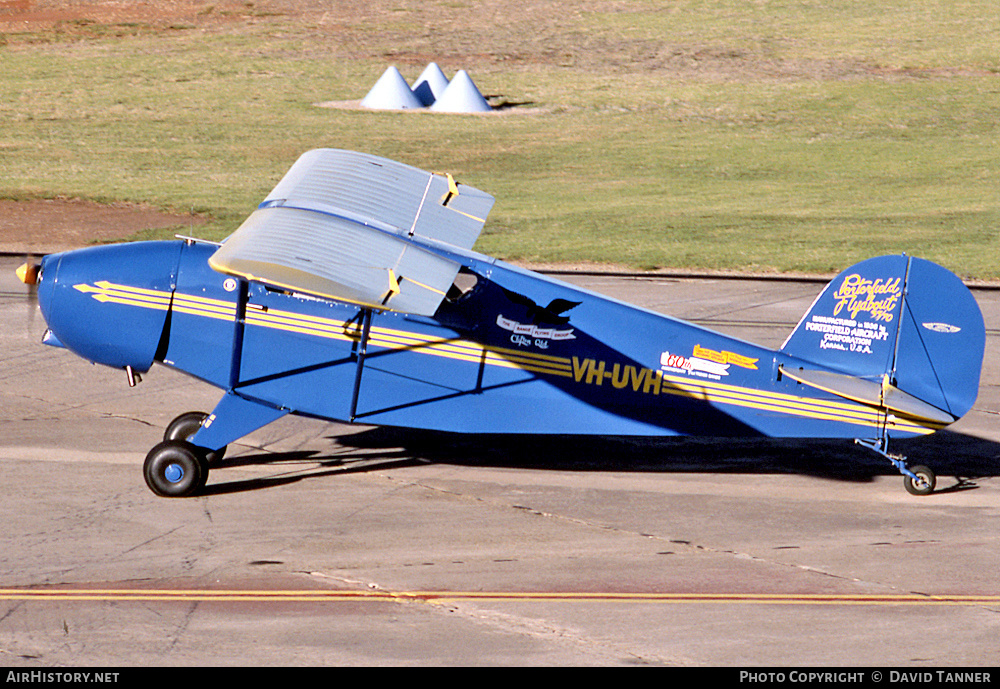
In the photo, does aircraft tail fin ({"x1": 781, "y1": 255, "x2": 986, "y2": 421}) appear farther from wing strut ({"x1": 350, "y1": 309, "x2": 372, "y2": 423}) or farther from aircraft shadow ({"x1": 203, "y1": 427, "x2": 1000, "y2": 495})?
wing strut ({"x1": 350, "y1": 309, "x2": 372, "y2": 423})

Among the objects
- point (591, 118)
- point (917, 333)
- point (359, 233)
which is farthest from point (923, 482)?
point (591, 118)

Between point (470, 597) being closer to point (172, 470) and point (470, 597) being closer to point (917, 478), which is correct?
point (172, 470)

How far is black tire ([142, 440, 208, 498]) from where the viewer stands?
427 inches

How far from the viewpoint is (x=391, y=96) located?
43000mm

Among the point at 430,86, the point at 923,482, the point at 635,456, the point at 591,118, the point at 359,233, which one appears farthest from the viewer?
the point at 430,86

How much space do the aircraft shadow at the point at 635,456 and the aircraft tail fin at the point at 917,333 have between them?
1.38 meters

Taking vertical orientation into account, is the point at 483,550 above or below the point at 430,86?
below

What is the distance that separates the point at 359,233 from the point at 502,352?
2.11 meters

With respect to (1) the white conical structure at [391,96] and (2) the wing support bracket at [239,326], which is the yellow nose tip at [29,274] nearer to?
(2) the wing support bracket at [239,326]

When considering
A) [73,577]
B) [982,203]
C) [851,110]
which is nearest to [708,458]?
[73,577]

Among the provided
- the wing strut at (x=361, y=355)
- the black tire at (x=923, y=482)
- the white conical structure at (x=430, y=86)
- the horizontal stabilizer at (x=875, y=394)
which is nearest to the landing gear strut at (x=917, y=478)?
the black tire at (x=923, y=482)

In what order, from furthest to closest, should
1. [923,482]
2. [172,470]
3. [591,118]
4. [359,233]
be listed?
[591,118]
[923,482]
[172,470]
[359,233]

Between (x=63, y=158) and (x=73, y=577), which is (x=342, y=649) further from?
(x=63, y=158)

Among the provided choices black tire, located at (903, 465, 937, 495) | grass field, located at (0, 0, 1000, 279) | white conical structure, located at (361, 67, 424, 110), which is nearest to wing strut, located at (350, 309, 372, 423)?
black tire, located at (903, 465, 937, 495)
